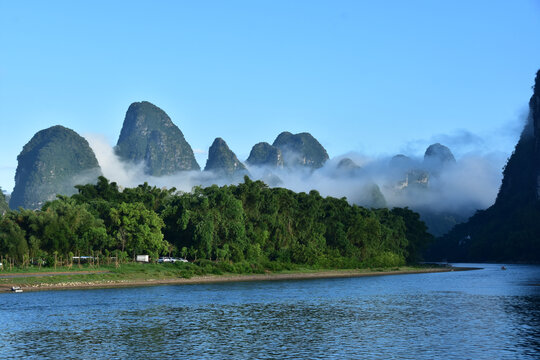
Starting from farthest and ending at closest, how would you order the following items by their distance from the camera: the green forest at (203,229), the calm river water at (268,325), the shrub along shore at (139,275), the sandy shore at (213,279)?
the green forest at (203,229) → the sandy shore at (213,279) → the shrub along shore at (139,275) → the calm river water at (268,325)

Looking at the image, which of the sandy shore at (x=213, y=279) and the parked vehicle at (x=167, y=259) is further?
the parked vehicle at (x=167, y=259)

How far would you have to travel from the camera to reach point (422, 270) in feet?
549

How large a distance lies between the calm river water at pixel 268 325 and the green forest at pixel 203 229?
854 inches

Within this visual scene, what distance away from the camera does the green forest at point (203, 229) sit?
102875 millimetres

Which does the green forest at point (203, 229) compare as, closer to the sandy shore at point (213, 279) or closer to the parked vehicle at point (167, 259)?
the parked vehicle at point (167, 259)

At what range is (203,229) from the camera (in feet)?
403

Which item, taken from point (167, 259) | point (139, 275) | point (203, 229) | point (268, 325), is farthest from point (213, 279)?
point (268, 325)

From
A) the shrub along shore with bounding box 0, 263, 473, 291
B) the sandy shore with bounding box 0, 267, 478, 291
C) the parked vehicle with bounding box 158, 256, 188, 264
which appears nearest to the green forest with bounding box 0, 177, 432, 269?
the parked vehicle with bounding box 158, 256, 188, 264

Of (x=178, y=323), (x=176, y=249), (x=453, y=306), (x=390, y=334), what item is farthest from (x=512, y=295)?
(x=176, y=249)

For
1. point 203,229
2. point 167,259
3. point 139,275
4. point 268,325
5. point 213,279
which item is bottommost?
point 268,325

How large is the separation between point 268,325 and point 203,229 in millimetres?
70328

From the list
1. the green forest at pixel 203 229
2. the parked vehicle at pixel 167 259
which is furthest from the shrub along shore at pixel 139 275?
the parked vehicle at pixel 167 259

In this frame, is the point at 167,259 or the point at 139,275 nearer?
the point at 139,275

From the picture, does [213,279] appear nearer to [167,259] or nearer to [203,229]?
[203,229]
